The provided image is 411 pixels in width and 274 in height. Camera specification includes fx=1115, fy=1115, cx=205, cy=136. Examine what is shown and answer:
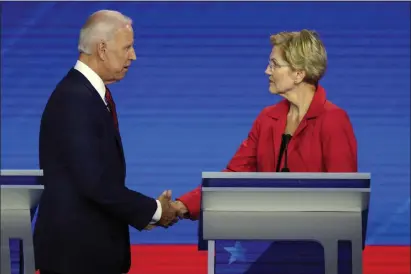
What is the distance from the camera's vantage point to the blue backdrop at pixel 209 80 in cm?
819

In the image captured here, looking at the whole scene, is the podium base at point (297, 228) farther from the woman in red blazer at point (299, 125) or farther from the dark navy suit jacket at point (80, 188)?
the woman in red blazer at point (299, 125)

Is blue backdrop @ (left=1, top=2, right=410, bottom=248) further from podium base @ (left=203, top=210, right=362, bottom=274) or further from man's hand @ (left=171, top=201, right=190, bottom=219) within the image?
podium base @ (left=203, top=210, right=362, bottom=274)

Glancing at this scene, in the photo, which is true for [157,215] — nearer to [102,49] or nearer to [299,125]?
[102,49]

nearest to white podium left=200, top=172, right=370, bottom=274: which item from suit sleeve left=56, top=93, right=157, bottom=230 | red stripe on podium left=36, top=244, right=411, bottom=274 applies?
suit sleeve left=56, top=93, right=157, bottom=230

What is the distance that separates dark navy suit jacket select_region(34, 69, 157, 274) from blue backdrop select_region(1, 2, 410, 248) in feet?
14.0

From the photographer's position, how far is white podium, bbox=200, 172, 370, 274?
11.5 ft

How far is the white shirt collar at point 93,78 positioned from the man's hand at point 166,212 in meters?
0.49

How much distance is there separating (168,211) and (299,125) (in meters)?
0.63

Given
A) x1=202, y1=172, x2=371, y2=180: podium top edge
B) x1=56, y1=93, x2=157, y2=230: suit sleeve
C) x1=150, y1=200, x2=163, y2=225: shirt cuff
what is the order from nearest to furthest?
x1=202, y1=172, x2=371, y2=180: podium top edge
x1=56, y1=93, x2=157, y2=230: suit sleeve
x1=150, y1=200, x2=163, y2=225: shirt cuff

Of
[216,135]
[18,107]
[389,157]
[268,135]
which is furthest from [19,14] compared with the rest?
[268,135]

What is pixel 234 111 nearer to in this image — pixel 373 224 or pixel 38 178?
pixel 373 224

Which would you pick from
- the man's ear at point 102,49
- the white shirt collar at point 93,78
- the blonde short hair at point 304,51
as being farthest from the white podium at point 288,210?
the blonde short hair at point 304,51

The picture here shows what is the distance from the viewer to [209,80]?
27.1ft

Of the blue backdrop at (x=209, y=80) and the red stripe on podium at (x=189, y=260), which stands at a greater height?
the blue backdrop at (x=209, y=80)
